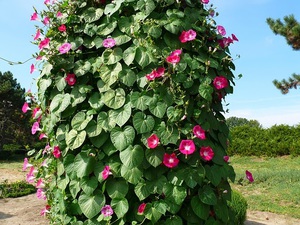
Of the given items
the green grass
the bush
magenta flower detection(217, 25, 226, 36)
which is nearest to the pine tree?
the green grass

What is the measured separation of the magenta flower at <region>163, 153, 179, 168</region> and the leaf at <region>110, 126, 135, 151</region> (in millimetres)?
191

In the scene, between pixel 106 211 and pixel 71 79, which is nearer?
pixel 106 211

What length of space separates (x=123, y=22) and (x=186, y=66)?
0.43 metres

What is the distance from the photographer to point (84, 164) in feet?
6.57

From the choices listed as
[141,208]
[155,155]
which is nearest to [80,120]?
[155,155]

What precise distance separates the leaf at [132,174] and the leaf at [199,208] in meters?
0.31

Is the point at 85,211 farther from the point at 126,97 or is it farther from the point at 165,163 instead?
the point at 126,97

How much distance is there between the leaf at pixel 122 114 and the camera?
1933 mm

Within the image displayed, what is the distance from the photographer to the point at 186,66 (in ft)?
6.63

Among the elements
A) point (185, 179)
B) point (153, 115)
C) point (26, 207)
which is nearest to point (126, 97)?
point (153, 115)

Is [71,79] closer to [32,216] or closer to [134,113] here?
[134,113]

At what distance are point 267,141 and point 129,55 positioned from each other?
47.0 feet

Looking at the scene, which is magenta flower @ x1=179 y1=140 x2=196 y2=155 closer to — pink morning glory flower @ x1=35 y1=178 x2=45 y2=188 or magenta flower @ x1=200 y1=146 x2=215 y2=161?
magenta flower @ x1=200 y1=146 x2=215 y2=161

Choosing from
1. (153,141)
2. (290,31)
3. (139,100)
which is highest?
(290,31)
